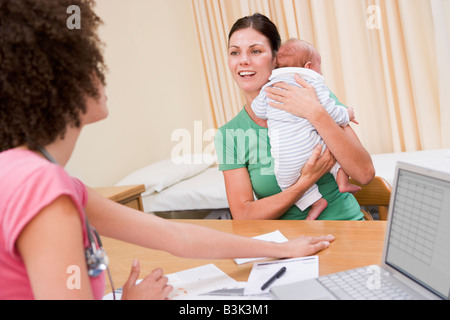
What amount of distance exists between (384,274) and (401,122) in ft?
8.49

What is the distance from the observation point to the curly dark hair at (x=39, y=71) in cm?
66

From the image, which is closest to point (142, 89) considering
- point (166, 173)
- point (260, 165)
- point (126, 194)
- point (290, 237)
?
point (166, 173)

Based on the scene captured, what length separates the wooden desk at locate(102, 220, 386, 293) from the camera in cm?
106

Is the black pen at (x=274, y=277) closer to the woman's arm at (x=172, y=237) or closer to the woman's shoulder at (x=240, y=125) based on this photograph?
the woman's arm at (x=172, y=237)

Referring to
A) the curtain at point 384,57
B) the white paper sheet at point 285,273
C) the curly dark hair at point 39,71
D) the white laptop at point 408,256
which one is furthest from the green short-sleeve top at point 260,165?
the curtain at point 384,57

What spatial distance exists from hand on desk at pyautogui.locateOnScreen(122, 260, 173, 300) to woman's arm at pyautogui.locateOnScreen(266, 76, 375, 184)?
2.71 ft

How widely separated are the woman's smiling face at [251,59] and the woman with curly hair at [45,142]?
101 cm

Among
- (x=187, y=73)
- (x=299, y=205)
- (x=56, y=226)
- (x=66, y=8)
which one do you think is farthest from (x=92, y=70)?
(x=187, y=73)

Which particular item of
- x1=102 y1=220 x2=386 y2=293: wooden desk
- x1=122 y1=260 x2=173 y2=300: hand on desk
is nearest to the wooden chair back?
x1=102 y1=220 x2=386 y2=293: wooden desk

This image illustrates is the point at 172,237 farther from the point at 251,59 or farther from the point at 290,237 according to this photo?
the point at 251,59

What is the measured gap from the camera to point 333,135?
1.53 m

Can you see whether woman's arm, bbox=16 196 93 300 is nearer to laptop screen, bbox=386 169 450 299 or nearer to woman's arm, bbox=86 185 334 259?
woman's arm, bbox=86 185 334 259
